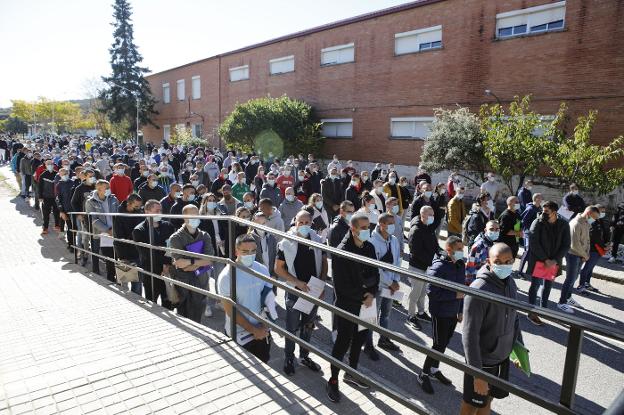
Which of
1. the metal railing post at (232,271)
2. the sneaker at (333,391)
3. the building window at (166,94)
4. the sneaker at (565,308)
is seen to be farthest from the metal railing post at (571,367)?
the building window at (166,94)

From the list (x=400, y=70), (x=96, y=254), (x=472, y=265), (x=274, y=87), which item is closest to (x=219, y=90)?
(x=274, y=87)

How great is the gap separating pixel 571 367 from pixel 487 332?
149cm

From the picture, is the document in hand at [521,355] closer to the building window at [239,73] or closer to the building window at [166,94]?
the building window at [239,73]

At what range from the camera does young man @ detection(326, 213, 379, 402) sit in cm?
392

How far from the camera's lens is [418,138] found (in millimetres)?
20094

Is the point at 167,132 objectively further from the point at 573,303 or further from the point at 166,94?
the point at 573,303

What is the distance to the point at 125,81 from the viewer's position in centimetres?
4178

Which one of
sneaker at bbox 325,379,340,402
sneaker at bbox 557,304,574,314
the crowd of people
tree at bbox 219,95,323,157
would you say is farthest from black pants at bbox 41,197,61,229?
tree at bbox 219,95,323,157

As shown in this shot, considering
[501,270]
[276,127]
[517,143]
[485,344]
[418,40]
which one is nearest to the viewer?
[485,344]

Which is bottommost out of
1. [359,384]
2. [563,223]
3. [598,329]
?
[359,384]

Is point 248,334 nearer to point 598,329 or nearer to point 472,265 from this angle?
point 598,329

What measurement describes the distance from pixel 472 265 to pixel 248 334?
377cm

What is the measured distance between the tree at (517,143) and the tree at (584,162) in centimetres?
39

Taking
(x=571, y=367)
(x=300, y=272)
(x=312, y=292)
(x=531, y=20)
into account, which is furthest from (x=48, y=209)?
(x=531, y=20)
